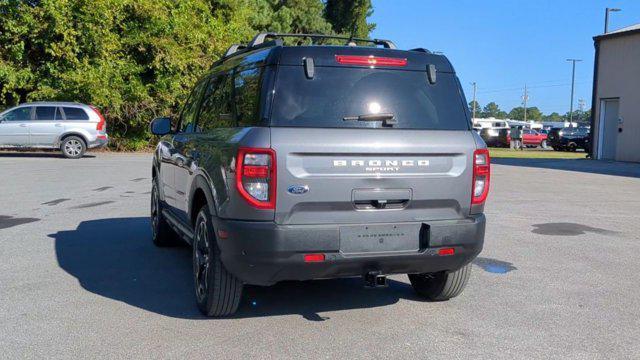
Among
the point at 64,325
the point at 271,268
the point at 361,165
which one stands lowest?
the point at 64,325

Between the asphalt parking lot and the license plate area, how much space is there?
626 millimetres

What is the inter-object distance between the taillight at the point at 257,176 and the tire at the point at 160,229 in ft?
10.9

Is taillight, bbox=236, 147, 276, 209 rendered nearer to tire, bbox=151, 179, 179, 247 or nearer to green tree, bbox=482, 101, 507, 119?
tire, bbox=151, 179, 179, 247

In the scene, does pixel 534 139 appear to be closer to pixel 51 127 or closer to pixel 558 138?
pixel 558 138

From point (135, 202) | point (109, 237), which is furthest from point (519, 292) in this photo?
point (135, 202)

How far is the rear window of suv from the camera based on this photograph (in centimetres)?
437

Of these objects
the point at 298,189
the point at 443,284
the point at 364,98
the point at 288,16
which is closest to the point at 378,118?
the point at 364,98

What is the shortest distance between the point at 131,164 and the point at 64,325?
16.1 meters

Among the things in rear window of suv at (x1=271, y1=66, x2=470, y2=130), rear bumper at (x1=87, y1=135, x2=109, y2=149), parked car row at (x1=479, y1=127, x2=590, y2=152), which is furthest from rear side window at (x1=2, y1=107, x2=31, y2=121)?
parked car row at (x1=479, y1=127, x2=590, y2=152)

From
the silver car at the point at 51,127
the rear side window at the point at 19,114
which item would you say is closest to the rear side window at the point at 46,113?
the silver car at the point at 51,127

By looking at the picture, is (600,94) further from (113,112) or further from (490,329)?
(490,329)

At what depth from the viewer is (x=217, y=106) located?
214 inches

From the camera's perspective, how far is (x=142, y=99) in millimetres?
26188

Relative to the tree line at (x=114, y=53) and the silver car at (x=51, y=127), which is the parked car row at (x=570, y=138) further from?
the silver car at (x=51, y=127)
